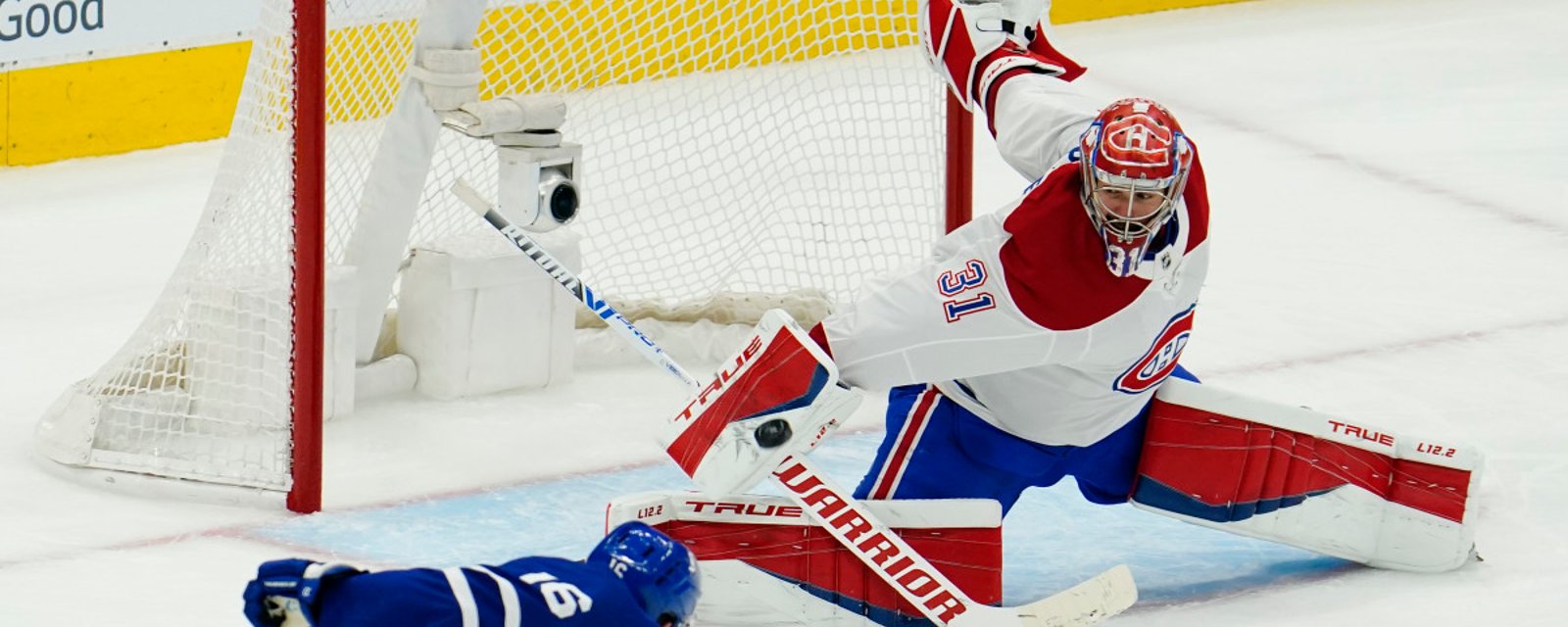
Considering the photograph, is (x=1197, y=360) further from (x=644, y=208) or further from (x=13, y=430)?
A: (x=13, y=430)

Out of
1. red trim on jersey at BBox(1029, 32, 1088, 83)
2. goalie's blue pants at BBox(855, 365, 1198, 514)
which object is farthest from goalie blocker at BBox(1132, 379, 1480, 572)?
red trim on jersey at BBox(1029, 32, 1088, 83)

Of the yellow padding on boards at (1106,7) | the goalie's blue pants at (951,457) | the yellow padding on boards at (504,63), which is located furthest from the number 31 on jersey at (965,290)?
the yellow padding on boards at (1106,7)

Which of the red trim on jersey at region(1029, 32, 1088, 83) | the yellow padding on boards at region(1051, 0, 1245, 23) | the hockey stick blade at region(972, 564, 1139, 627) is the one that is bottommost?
the hockey stick blade at region(972, 564, 1139, 627)

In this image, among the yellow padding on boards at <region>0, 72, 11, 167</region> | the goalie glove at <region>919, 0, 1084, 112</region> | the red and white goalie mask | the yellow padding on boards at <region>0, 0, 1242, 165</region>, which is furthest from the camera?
the yellow padding on boards at <region>0, 72, 11, 167</region>

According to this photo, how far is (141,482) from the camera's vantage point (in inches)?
170

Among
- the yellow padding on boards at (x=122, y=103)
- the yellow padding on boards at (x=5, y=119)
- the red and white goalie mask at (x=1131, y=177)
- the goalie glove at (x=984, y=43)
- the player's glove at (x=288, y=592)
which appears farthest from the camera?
the yellow padding on boards at (x=122, y=103)

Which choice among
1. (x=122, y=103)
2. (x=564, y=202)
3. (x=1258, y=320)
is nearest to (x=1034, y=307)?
(x=564, y=202)

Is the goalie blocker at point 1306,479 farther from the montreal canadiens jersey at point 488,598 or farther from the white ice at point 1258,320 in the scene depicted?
the montreal canadiens jersey at point 488,598

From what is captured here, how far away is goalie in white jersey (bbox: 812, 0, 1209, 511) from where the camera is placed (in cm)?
354

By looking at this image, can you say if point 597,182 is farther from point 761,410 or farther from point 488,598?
point 488,598

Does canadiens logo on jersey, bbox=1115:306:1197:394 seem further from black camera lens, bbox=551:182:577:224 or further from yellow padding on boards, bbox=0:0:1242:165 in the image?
yellow padding on boards, bbox=0:0:1242:165

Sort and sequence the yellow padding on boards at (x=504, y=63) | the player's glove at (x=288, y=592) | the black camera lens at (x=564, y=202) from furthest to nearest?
the yellow padding on boards at (x=504, y=63) < the black camera lens at (x=564, y=202) < the player's glove at (x=288, y=592)

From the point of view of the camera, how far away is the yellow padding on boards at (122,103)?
6336mm

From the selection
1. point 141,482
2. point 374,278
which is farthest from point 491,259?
point 141,482
